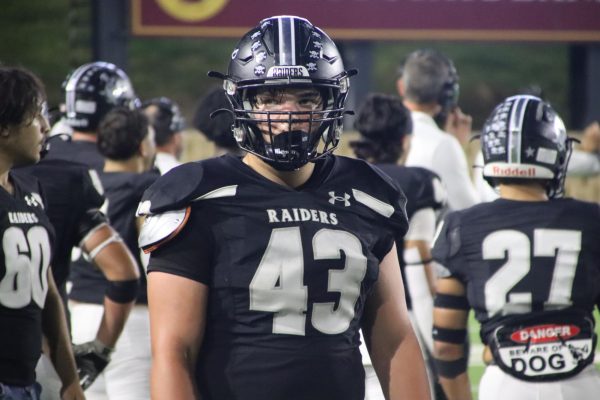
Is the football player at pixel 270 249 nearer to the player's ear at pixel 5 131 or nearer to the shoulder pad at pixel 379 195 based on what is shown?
the shoulder pad at pixel 379 195

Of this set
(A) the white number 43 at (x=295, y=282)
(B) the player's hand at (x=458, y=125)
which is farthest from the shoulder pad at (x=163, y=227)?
(B) the player's hand at (x=458, y=125)

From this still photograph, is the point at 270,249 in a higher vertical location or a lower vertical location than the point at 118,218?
higher

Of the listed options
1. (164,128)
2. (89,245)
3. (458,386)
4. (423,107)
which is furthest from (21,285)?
(423,107)

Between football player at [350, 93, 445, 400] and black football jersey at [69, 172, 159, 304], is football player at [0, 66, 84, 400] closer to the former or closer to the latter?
black football jersey at [69, 172, 159, 304]

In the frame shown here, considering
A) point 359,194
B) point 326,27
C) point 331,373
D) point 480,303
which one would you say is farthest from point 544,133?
point 326,27

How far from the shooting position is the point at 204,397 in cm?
276

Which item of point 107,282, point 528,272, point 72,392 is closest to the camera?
point 72,392

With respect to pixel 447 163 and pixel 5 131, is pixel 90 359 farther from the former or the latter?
pixel 447 163

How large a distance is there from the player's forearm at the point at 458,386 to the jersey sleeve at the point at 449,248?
0.44 m

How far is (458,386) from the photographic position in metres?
4.34

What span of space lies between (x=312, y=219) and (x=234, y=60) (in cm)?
46

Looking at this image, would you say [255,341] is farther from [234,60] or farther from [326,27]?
[326,27]

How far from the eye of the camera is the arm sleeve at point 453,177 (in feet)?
20.1

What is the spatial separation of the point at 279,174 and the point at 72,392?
127 cm
